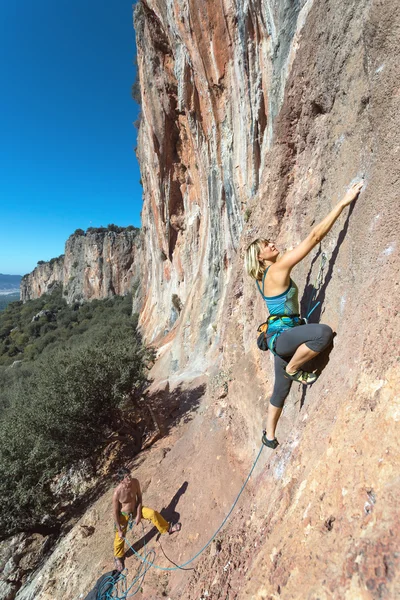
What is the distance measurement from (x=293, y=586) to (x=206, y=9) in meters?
14.3

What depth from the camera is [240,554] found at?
282cm

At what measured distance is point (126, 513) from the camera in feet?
17.6

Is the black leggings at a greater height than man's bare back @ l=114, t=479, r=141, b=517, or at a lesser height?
greater

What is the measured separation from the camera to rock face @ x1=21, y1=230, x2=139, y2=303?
49.9 meters

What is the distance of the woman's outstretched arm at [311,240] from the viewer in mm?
2643

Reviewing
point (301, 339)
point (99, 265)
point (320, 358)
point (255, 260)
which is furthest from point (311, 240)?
point (99, 265)

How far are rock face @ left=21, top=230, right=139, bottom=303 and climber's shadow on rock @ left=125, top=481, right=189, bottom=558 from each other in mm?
45386

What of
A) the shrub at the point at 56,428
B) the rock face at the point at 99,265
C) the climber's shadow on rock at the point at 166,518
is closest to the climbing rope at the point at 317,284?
the climber's shadow on rock at the point at 166,518

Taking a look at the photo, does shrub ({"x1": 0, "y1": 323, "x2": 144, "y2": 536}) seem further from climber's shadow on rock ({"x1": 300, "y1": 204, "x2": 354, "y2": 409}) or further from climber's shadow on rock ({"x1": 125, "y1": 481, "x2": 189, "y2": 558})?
climber's shadow on rock ({"x1": 300, "y1": 204, "x2": 354, "y2": 409})

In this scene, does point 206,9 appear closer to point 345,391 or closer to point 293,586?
point 345,391

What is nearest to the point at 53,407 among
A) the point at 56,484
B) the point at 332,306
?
the point at 56,484

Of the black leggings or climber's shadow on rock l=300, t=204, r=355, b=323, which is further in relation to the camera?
climber's shadow on rock l=300, t=204, r=355, b=323

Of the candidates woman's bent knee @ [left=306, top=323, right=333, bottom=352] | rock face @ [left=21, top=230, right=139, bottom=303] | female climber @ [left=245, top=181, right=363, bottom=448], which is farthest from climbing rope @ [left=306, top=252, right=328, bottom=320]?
rock face @ [left=21, top=230, right=139, bottom=303]

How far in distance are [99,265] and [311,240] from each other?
53420 mm
